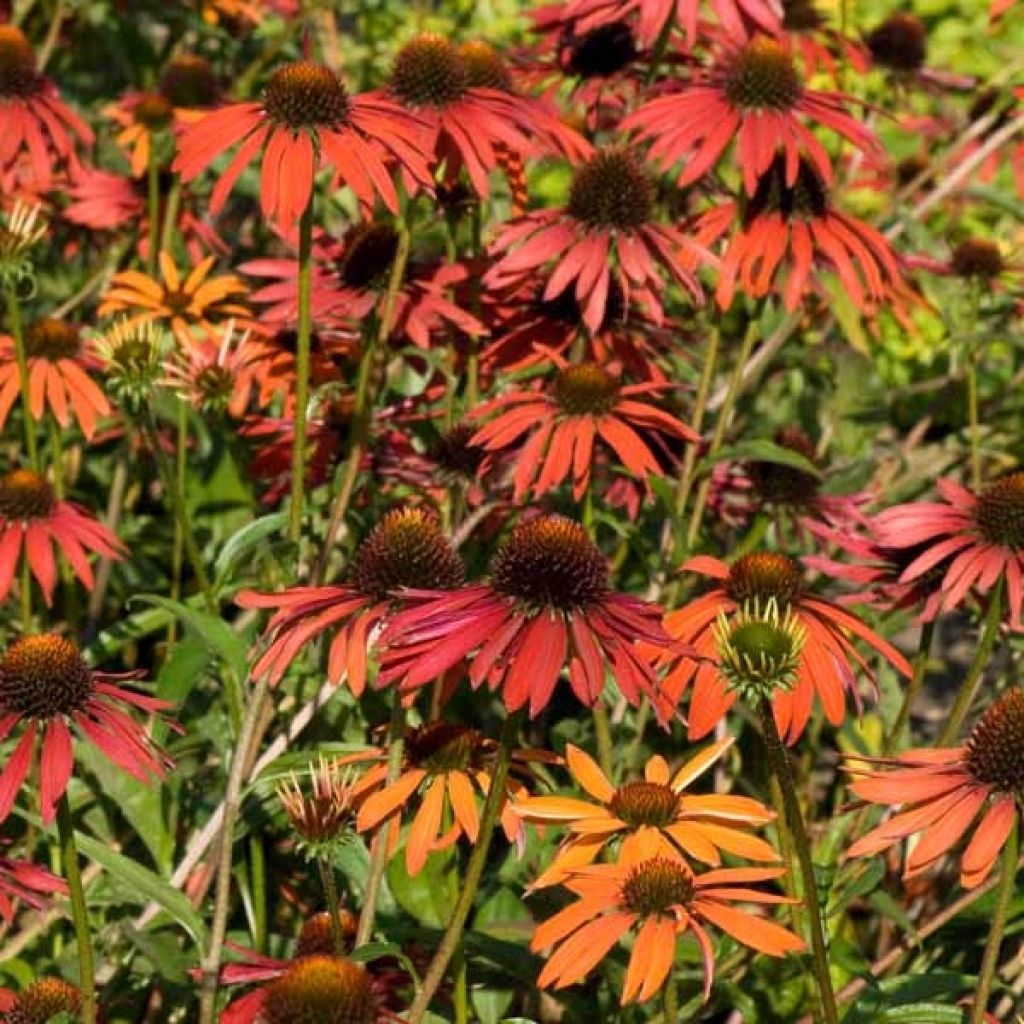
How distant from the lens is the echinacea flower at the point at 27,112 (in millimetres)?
3039

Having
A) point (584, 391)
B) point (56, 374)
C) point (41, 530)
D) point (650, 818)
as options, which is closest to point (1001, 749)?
point (650, 818)

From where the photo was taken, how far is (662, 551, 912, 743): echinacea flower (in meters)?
1.92

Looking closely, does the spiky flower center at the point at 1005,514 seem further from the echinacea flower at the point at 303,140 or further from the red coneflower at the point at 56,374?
A: the red coneflower at the point at 56,374

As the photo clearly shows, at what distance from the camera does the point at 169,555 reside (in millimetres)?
3186

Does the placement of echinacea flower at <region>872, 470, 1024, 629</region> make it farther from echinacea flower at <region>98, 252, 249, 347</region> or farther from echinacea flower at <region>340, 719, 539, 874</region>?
echinacea flower at <region>98, 252, 249, 347</region>

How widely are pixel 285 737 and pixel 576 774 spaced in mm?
498

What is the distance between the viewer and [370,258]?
8.41 ft

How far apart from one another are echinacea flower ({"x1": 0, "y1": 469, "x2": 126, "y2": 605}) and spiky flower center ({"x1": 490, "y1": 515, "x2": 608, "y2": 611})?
0.88 meters

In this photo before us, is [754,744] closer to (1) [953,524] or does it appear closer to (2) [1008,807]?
(1) [953,524]

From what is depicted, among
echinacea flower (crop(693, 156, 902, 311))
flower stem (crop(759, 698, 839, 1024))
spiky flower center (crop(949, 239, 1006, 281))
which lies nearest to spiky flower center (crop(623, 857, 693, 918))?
flower stem (crop(759, 698, 839, 1024))

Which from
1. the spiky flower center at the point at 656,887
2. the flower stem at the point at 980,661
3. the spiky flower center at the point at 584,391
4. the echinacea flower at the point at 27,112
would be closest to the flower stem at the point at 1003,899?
the spiky flower center at the point at 656,887

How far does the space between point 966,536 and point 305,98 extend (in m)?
0.87

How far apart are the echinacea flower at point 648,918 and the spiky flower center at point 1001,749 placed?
205mm

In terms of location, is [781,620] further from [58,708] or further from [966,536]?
[58,708]
